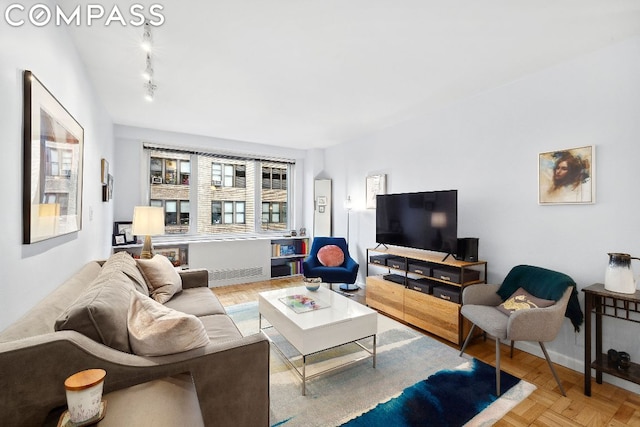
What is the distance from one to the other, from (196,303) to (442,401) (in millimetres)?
2015

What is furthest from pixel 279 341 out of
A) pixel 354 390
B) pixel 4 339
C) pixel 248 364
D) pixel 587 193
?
pixel 587 193

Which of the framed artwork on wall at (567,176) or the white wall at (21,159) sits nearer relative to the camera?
the white wall at (21,159)

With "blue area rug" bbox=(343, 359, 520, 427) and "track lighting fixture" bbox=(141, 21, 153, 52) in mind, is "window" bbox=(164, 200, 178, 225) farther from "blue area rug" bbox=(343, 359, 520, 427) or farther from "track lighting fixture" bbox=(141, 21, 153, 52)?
"blue area rug" bbox=(343, 359, 520, 427)

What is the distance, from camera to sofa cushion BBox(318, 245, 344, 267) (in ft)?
14.1

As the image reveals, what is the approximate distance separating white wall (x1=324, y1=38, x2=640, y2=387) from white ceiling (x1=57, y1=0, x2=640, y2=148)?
0.18 meters

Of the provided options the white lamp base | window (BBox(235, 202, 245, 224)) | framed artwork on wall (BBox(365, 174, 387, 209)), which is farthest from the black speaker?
window (BBox(235, 202, 245, 224))

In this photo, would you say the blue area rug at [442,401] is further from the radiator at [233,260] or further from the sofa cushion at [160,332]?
the radiator at [233,260]

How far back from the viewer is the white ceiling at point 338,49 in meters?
1.79

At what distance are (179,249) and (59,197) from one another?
119 inches

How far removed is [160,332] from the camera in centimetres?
129

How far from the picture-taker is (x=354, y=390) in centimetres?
203

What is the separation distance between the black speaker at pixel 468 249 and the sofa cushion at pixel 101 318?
2.85 m

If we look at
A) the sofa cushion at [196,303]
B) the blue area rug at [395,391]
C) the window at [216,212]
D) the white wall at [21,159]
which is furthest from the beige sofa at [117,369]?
the window at [216,212]

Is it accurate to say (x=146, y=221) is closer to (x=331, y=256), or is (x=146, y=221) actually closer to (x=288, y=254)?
(x=331, y=256)
